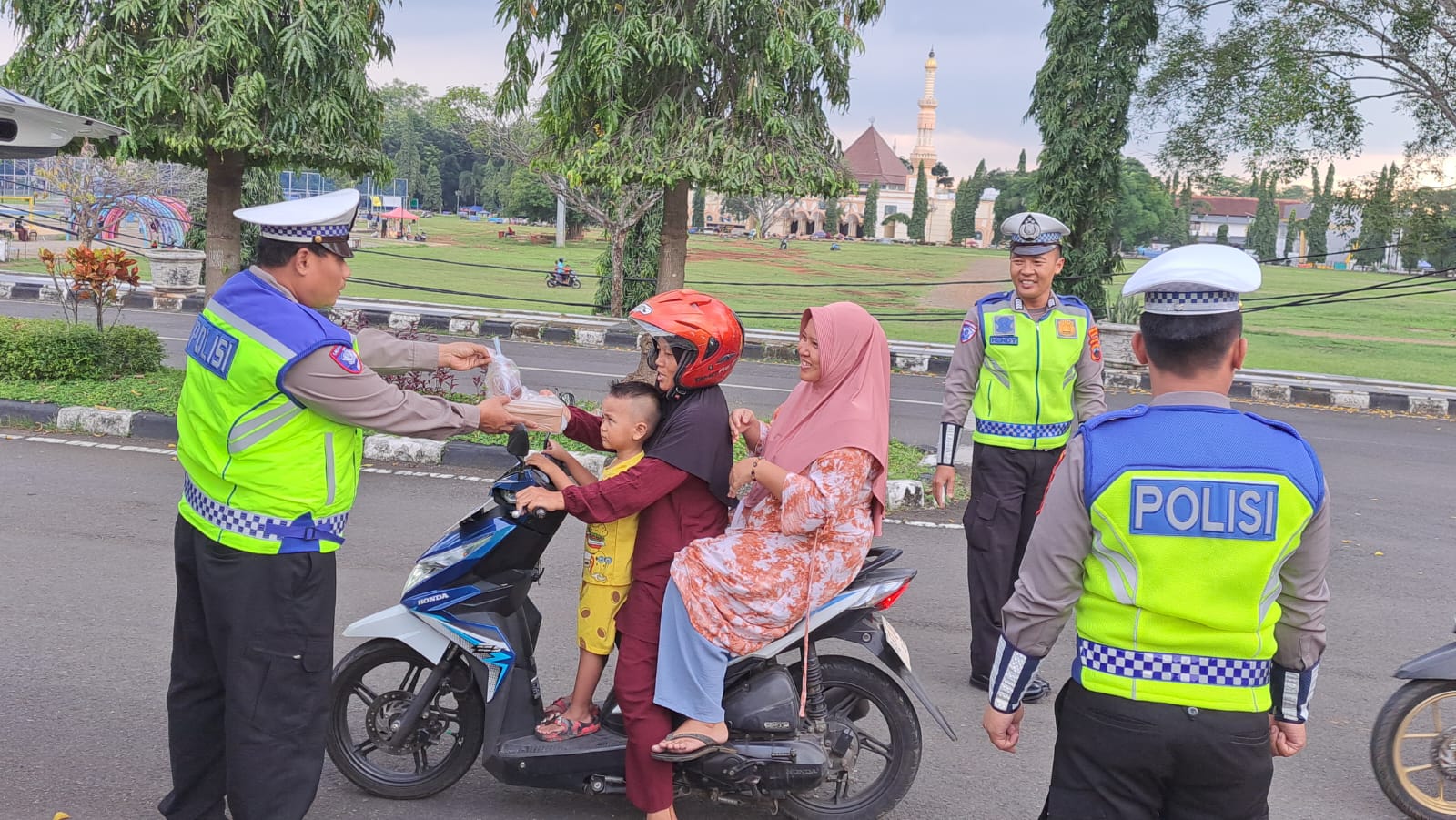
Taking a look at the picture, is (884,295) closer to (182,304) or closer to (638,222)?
(638,222)

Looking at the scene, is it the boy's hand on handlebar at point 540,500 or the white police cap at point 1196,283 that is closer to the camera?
the white police cap at point 1196,283

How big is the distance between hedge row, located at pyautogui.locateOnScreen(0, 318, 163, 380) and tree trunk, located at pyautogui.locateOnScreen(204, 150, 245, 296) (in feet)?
3.36

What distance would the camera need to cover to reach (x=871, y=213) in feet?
313

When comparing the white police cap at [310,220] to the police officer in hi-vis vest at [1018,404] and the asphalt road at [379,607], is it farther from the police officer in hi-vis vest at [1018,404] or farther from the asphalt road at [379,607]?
the police officer in hi-vis vest at [1018,404]

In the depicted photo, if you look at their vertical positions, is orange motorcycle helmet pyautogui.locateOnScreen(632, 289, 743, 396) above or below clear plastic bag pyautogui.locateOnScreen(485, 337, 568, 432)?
above

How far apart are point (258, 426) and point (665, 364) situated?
1.10 meters

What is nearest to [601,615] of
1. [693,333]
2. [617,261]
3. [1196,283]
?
[693,333]

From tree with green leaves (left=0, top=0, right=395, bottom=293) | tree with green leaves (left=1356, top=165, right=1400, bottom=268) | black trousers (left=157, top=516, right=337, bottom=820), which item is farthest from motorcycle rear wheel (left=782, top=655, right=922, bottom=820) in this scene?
tree with green leaves (left=1356, top=165, right=1400, bottom=268)

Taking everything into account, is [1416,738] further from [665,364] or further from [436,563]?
[436,563]

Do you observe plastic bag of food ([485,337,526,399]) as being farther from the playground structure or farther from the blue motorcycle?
the playground structure

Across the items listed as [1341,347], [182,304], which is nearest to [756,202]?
[1341,347]

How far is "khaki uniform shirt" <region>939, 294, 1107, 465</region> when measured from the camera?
486 centimetres

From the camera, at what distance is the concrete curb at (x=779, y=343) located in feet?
49.1

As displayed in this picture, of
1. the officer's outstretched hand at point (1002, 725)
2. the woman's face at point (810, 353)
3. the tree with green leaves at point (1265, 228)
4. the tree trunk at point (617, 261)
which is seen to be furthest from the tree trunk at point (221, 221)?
the tree with green leaves at point (1265, 228)
